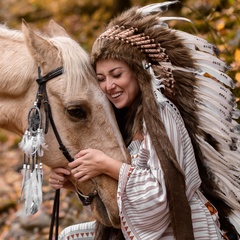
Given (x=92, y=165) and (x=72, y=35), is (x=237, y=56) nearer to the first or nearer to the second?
(x=72, y=35)

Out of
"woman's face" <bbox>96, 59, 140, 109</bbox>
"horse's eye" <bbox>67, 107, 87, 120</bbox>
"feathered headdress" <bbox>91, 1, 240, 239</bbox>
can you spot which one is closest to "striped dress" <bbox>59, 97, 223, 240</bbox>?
"feathered headdress" <bbox>91, 1, 240, 239</bbox>

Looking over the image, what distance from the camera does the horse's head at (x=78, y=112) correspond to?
242 centimetres

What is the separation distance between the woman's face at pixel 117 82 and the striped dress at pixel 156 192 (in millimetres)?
206

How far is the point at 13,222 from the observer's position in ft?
17.2

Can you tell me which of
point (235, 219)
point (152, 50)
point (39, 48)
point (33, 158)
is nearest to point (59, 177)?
point (33, 158)

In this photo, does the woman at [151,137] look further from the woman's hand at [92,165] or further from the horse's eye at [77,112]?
the horse's eye at [77,112]

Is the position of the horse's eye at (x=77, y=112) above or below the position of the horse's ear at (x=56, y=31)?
below

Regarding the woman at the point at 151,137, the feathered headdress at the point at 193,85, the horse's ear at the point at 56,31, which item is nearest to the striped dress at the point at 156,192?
the woman at the point at 151,137

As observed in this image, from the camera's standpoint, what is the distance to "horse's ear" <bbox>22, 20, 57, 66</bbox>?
242 cm

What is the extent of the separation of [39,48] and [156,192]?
89 centimetres

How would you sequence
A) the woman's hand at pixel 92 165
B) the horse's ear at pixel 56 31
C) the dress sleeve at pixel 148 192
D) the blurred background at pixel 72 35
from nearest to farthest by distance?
1. the dress sleeve at pixel 148 192
2. the woman's hand at pixel 92 165
3. the horse's ear at pixel 56 31
4. the blurred background at pixel 72 35

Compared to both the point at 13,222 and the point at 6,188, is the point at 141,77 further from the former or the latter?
the point at 6,188

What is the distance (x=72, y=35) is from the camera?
399 centimetres

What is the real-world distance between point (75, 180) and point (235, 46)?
2436 millimetres
